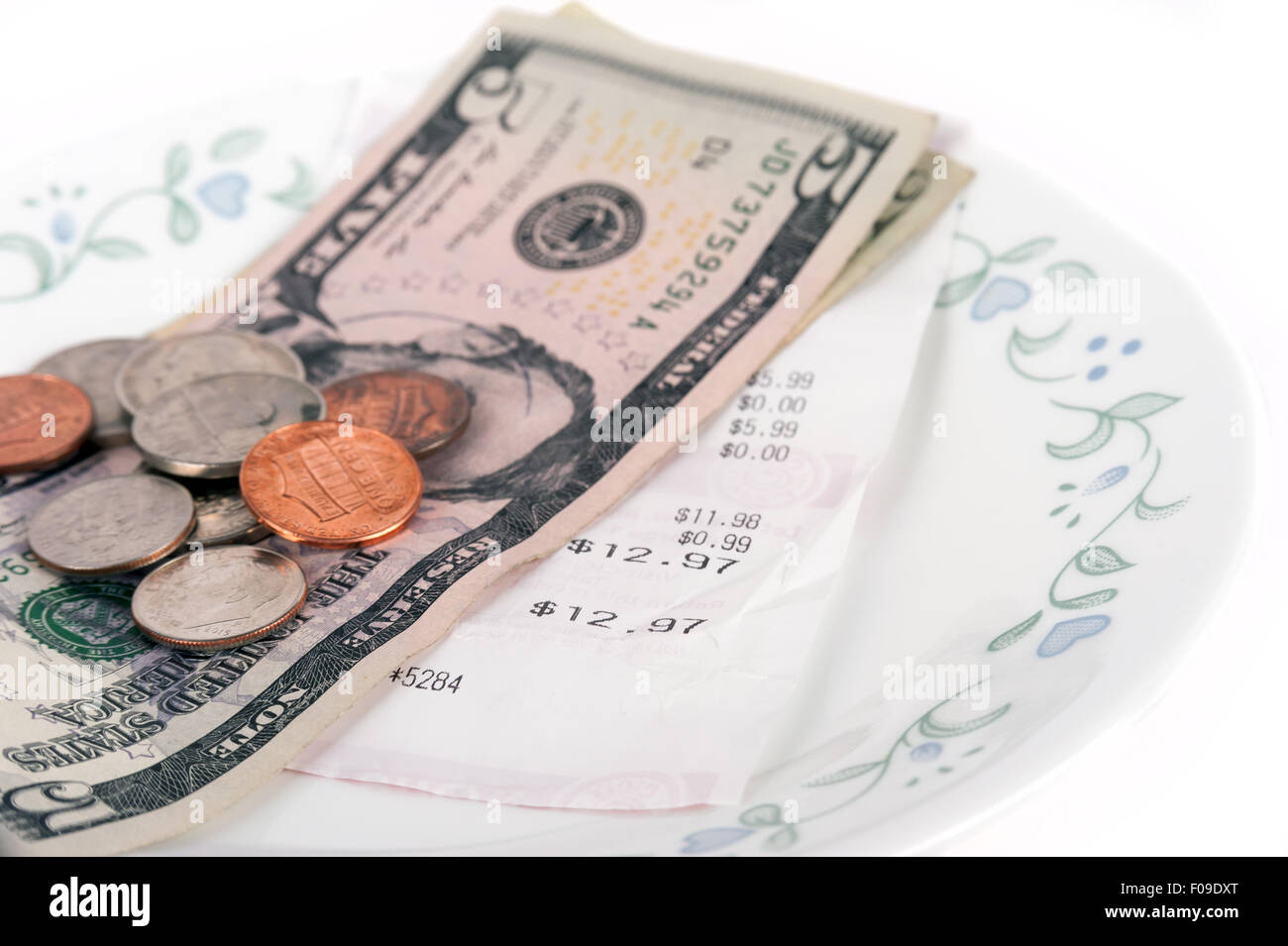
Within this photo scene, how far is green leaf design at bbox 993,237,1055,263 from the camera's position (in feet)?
2.66

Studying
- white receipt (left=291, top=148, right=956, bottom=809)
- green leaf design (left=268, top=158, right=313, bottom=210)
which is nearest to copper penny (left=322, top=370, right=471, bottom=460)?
white receipt (left=291, top=148, right=956, bottom=809)

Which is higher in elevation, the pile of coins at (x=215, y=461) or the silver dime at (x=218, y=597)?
the pile of coins at (x=215, y=461)

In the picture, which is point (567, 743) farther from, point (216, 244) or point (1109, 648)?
point (216, 244)

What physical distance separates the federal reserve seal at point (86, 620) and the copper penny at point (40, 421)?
106 millimetres

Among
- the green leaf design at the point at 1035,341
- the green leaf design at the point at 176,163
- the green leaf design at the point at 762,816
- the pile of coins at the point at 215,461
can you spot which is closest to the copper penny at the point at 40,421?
the pile of coins at the point at 215,461

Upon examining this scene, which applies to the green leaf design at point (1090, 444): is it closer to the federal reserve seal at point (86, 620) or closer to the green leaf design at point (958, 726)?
the green leaf design at point (958, 726)

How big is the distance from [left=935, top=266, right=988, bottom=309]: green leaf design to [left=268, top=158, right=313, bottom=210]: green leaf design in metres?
0.47

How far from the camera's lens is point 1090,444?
2.24 ft

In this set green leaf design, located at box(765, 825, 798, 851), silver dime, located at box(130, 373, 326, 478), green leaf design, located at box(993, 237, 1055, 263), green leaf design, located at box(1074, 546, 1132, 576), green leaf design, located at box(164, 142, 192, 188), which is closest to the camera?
green leaf design, located at box(765, 825, 798, 851)

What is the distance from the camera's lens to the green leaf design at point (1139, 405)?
677 millimetres

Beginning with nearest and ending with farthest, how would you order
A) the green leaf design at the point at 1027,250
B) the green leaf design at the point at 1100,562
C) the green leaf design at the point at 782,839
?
the green leaf design at the point at 782,839, the green leaf design at the point at 1100,562, the green leaf design at the point at 1027,250

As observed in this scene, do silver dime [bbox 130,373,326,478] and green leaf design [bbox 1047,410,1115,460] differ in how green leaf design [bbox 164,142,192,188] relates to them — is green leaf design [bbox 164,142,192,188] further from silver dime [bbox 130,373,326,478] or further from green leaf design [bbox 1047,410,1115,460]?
green leaf design [bbox 1047,410,1115,460]

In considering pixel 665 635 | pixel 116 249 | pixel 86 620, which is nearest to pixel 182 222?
pixel 116 249

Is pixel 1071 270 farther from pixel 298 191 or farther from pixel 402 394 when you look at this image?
pixel 298 191
